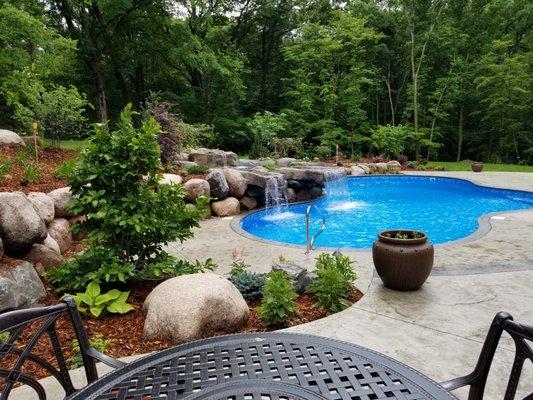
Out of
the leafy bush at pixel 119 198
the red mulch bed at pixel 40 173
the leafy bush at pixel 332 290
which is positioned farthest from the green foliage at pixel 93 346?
the red mulch bed at pixel 40 173

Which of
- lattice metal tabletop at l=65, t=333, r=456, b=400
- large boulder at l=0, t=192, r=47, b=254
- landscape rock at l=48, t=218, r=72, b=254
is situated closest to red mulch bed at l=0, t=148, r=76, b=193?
landscape rock at l=48, t=218, r=72, b=254

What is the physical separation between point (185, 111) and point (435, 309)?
1749cm

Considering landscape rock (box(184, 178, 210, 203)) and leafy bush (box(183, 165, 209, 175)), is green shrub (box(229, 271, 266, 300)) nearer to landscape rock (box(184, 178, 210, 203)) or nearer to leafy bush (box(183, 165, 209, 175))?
landscape rock (box(184, 178, 210, 203))

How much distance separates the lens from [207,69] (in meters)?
16.6

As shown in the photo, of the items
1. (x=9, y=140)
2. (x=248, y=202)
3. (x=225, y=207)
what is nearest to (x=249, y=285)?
(x=225, y=207)

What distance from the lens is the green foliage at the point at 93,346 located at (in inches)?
97.7

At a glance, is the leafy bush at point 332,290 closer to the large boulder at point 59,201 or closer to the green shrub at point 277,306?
the green shrub at point 277,306

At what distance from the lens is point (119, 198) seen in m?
3.28

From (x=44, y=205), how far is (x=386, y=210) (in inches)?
310

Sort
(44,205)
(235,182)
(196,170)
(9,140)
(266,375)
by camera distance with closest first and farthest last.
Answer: (266,375) → (44,205) → (9,140) → (235,182) → (196,170)

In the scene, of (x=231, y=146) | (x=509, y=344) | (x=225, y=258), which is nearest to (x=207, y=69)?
(x=231, y=146)

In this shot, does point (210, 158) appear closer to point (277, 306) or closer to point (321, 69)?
point (277, 306)

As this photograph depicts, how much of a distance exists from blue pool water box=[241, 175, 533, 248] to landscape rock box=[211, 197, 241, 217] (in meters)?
0.41

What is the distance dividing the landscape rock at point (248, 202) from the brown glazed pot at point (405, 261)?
5859 mm
